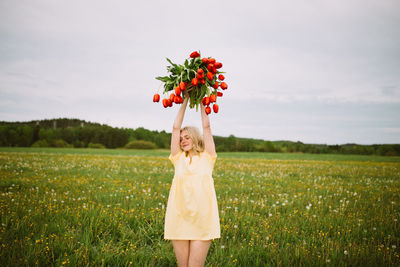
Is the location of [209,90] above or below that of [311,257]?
above

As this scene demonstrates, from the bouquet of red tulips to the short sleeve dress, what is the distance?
829mm

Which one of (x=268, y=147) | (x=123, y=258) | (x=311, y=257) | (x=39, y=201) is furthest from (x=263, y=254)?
(x=268, y=147)

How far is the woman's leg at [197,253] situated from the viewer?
2.83 metres

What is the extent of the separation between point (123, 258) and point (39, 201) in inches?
135

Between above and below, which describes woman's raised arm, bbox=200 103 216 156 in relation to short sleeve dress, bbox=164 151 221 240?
above

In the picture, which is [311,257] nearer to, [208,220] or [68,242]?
[208,220]

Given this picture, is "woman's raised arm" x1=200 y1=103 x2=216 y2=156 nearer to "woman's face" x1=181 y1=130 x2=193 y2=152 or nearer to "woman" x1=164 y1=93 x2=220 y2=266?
"woman" x1=164 y1=93 x2=220 y2=266

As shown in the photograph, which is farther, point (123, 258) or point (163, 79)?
point (123, 258)

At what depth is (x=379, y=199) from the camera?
23.2 ft

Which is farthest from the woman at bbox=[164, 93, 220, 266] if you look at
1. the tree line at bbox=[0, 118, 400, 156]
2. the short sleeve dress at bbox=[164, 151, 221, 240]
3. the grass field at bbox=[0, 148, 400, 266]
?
the tree line at bbox=[0, 118, 400, 156]

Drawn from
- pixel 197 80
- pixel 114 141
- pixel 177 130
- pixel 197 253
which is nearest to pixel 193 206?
pixel 197 253

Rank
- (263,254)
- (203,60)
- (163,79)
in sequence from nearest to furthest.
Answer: (203,60)
(163,79)
(263,254)

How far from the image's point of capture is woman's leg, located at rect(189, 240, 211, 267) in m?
2.83

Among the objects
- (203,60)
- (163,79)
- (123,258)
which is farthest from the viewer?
(123,258)
